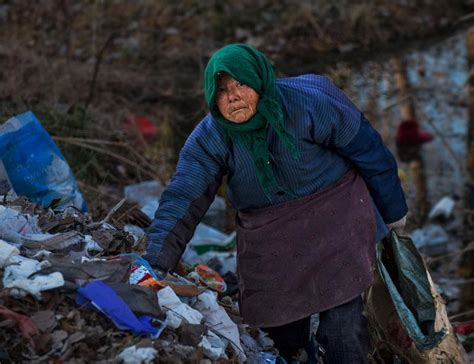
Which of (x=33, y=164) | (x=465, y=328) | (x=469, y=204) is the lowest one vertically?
(x=469, y=204)

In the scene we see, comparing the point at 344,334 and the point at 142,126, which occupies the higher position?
the point at 344,334

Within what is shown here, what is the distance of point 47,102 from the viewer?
6.17m

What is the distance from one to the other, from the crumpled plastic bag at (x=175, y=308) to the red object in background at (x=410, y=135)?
476 cm

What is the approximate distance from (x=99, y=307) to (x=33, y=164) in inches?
67.9

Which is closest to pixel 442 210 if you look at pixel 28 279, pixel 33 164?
pixel 33 164

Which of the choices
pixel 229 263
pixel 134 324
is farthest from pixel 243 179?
pixel 229 263

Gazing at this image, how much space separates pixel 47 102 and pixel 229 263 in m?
2.34

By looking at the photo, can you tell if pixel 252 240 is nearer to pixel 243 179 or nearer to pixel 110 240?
pixel 243 179

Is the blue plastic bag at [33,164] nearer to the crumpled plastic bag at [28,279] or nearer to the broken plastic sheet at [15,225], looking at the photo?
the broken plastic sheet at [15,225]

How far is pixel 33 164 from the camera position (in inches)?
163

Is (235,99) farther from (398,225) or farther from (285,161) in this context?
(398,225)

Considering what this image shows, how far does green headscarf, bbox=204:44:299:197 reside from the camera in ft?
9.48

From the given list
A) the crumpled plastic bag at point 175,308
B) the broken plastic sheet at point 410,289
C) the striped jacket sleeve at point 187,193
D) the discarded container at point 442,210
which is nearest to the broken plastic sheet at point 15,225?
the striped jacket sleeve at point 187,193

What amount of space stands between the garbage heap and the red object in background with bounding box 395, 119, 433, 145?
14.4 ft
